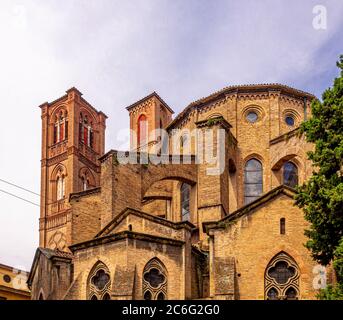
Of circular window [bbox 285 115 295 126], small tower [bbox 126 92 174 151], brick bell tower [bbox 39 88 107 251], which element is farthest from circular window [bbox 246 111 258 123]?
brick bell tower [bbox 39 88 107 251]

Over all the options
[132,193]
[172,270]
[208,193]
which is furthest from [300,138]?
[172,270]

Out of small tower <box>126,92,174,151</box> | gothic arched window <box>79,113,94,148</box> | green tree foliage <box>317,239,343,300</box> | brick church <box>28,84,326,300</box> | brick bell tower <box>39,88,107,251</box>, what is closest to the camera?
green tree foliage <box>317,239,343,300</box>

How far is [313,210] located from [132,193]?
1166 cm

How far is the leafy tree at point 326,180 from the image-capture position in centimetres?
1658

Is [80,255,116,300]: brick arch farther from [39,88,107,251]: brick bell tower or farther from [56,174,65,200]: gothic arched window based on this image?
[56,174,65,200]: gothic arched window

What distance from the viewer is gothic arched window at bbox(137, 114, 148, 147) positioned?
48812 millimetres

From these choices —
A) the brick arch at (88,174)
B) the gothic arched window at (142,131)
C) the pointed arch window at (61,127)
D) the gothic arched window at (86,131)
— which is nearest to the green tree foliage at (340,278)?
the gothic arched window at (142,131)

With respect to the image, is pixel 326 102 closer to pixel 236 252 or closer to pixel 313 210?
pixel 313 210

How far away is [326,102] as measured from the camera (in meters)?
17.8

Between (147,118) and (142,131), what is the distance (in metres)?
1.02

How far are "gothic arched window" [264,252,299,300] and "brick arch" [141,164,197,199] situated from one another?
758cm

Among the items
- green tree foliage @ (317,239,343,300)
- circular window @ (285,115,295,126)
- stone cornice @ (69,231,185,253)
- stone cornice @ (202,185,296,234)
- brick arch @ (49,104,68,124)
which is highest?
brick arch @ (49,104,68,124)

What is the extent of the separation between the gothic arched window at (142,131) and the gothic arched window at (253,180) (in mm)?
17869

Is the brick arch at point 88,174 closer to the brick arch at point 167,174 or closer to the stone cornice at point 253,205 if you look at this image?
the brick arch at point 167,174
